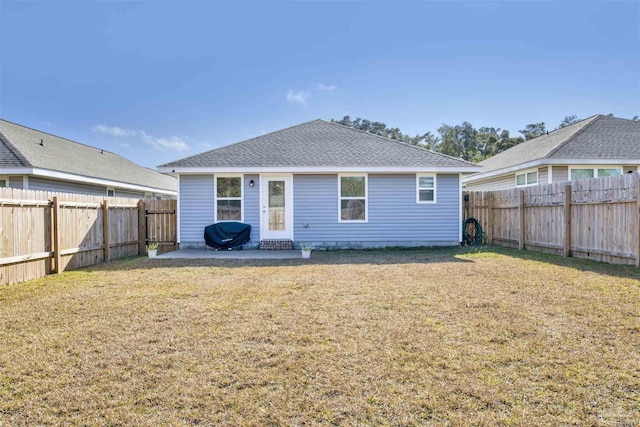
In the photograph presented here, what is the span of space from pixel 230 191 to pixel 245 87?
8.27m

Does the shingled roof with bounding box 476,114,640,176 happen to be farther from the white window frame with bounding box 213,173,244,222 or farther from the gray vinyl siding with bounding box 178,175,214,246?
the gray vinyl siding with bounding box 178,175,214,246

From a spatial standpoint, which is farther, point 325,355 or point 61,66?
point 61,66

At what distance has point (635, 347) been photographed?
317cm

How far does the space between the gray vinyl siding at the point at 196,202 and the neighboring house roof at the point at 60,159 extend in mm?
4874

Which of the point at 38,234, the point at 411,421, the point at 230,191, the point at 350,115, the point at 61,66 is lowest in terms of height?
the point at 411,421

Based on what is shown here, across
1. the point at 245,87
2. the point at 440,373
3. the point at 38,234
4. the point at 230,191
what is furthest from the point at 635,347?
the point at 245,87

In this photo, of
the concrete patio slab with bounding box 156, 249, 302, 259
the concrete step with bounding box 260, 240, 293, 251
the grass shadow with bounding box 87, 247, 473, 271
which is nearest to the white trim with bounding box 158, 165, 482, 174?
the concrete step with bounding box 260, 240, 293, 251

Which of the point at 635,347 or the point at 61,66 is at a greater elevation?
the point at 61,66

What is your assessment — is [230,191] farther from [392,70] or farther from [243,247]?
[392,70]

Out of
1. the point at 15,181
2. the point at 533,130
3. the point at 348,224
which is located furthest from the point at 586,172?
the point at 533,130

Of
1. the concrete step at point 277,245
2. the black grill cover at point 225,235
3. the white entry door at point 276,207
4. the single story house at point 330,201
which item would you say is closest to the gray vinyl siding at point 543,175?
the single story house at point 330,201

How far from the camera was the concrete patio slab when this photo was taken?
9.52m

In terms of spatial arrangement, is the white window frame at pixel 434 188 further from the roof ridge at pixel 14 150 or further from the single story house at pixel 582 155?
the roof ridge at pixel 14 150

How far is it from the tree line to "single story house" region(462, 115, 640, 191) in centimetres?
2133
